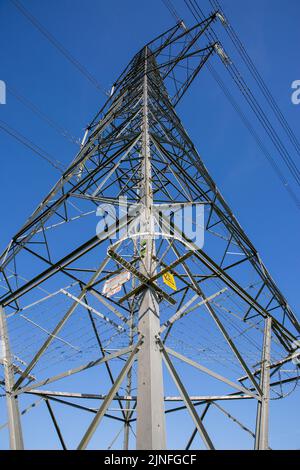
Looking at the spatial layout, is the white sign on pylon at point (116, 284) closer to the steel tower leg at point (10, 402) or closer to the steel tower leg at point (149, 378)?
the steel tower leg at point (149, 378)

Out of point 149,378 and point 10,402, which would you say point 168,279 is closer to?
point 149,378

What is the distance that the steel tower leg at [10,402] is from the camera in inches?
175

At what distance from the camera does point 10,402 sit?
4.81 metres

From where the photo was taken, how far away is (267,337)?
672 centimetres

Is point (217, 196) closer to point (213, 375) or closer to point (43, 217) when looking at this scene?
point (43, 217)

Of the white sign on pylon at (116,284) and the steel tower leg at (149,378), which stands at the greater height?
the white sign on pylon at (116,284)

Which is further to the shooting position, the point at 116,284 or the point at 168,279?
the point at 168,279

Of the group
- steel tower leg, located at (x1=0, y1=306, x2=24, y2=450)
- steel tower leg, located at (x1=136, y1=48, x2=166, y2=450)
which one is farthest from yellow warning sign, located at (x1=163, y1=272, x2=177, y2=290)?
steel tower leg, located at (x1=0, y1=306, x2=24, y2=450)

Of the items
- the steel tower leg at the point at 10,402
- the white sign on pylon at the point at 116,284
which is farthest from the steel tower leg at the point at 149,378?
the steel tower leg at the point at 10,402

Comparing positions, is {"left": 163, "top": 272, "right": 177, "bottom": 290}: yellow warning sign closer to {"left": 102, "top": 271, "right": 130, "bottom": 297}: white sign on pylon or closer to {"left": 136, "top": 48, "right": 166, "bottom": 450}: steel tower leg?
{"left": 136, "top": 48, "right": 166, "bottom": 450}: steel tower leg

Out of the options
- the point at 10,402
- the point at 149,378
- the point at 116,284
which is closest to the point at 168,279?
the point at 116,284

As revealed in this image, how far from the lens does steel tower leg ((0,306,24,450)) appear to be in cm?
444

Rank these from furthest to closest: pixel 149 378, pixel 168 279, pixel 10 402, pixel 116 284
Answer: pixel 168 279, pixel 116 284, pixel 10 402, pixel 149 378
